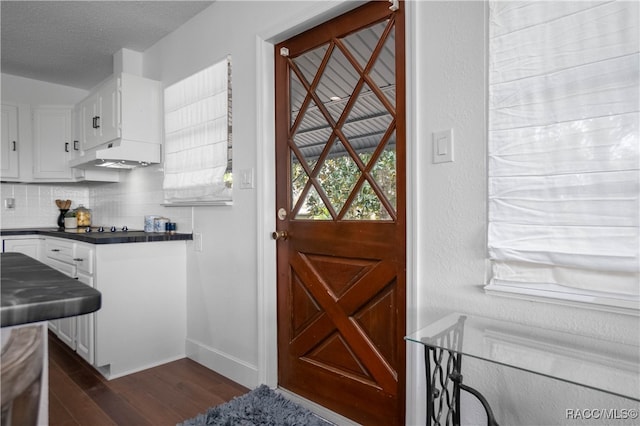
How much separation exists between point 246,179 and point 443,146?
4.19ft

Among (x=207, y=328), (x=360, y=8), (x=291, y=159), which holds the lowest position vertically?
(x=207, y=328)

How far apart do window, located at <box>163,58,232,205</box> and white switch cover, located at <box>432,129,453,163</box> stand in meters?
1.43

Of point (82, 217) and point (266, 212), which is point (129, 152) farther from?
point (82, 217)

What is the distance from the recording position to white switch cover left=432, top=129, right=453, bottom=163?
1525mm

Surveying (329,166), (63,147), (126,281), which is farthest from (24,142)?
(329,166)

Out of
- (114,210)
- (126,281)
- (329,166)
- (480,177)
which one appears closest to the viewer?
(480,177)

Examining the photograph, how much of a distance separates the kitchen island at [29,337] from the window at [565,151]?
1273 mm

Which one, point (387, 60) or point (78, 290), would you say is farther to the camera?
point (387, 60)

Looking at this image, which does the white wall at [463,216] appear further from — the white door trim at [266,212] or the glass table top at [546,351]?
the white door trim at [266,212]

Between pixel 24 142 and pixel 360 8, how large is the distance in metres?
3.88

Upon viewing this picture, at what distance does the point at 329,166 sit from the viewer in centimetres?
206

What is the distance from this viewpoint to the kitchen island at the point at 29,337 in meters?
0.65

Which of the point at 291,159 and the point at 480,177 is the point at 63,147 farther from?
the point at 480,177

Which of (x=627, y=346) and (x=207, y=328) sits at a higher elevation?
(x=627, y=346)
